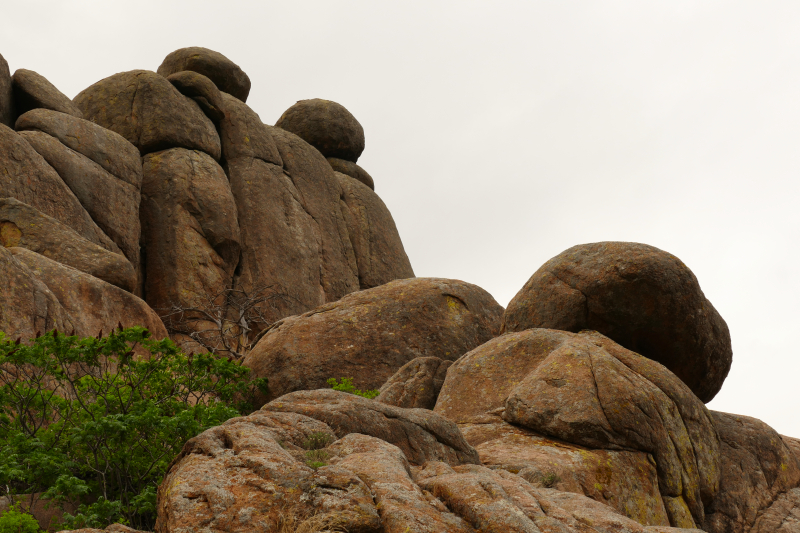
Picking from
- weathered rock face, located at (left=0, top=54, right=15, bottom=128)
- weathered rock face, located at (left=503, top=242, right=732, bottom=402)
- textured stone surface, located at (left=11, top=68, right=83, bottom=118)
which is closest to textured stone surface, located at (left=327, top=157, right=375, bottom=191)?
textured stone surface, located at (left=11, top=68, right=83, bottom=118)

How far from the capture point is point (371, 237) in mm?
40344

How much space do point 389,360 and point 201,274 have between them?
1392 cm

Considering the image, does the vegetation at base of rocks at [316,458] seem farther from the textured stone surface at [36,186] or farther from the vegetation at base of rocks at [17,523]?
the textured stone surface at [36,186]

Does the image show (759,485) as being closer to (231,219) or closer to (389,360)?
(389,360)

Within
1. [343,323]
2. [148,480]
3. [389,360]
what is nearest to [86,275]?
[343,323]

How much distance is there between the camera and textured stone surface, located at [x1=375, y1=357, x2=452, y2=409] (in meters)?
15.1

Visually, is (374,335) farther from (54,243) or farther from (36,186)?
(36,186)

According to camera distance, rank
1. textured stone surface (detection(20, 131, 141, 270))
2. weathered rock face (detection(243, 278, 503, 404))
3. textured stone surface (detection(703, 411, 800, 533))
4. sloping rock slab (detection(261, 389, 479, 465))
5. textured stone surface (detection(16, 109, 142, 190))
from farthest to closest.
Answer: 1. textured stone surface (detection(16, 109, 142, 190))
2. textured stone surface (detection(20, 131, 141, 270))
3. weathered rock face (detection(243, 278, 503, 404))
4. textured stone surface (detection(703, 411, 800, 533))
5. sloping rock slab (detection(261, 389, 479, 465))

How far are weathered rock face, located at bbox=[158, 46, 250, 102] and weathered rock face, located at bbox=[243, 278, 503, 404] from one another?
75.8 feet

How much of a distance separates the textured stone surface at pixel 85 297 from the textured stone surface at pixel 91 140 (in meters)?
9.99

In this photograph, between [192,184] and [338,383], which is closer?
[338,383]

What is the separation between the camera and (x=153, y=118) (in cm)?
3250

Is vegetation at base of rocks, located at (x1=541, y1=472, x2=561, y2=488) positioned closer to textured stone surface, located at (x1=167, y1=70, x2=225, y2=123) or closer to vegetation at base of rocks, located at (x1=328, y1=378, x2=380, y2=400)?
vegetation at base of rocks, located at (x1=328, y1=378, x2=380, y2=400)

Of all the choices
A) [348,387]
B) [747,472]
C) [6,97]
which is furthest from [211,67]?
[747,472]
